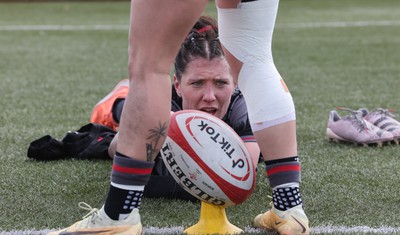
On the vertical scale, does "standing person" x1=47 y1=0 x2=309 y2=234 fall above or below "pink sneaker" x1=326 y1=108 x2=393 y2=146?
above

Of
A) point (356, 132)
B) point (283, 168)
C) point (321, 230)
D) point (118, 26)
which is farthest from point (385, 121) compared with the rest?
point (118, 26)

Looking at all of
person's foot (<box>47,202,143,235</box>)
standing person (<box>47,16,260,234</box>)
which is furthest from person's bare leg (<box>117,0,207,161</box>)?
standing person (<box>47,16,260,234</box>)

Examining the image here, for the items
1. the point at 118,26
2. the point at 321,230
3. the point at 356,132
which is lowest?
the point at 118,26

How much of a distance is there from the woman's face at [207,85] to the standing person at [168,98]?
523mm

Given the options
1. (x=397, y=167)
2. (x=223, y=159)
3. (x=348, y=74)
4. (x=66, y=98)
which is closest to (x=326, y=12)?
(x=348, y=74)

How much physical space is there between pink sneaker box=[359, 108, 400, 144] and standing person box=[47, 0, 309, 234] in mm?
1638

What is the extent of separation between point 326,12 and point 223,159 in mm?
10190

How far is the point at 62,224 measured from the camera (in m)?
2.51

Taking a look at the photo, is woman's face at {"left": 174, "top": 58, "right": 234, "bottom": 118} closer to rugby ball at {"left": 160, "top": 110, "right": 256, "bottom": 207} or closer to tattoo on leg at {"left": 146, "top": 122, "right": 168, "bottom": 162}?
rugby ball at {"left": 160, "top": 110, "right": 256, "bottom": 207}

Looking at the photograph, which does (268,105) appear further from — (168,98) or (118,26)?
(118,26)

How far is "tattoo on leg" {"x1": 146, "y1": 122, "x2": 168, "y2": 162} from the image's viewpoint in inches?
84.0

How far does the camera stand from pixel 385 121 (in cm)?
392

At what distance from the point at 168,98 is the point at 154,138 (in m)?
0.12

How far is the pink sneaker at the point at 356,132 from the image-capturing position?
3.76 m
